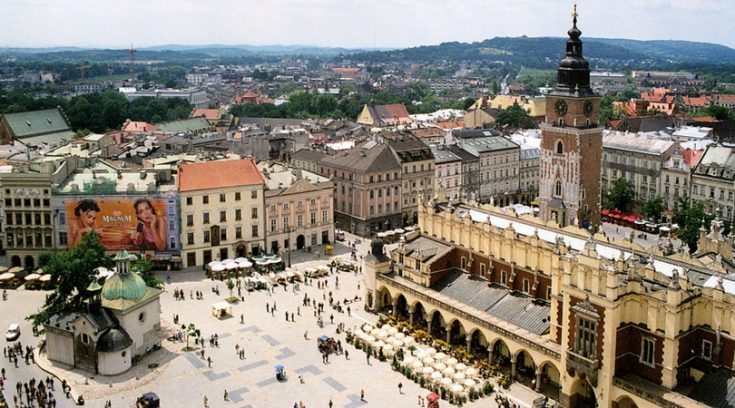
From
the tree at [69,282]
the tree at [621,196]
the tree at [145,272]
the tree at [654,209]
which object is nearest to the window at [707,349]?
the tree at [145,272]

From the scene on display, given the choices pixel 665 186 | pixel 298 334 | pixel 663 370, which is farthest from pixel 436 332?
pixel 665 186

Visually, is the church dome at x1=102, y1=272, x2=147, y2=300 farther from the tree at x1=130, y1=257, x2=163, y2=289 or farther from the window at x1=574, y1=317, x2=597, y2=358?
the window at x1=574, y1=317, x2=597, y2=358

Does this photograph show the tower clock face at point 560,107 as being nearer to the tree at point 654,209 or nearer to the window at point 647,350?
the tree at point 654,209

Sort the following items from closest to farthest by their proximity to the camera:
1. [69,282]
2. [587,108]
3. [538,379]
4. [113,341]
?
[538,379], [113,341], [69,282], [587,108]

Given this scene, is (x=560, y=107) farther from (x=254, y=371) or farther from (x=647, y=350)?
(x=254, y=371)

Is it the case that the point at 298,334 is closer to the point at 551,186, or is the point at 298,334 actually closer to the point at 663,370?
the point at 663,370

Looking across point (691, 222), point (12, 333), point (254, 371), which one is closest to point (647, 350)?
point (254, 371)
